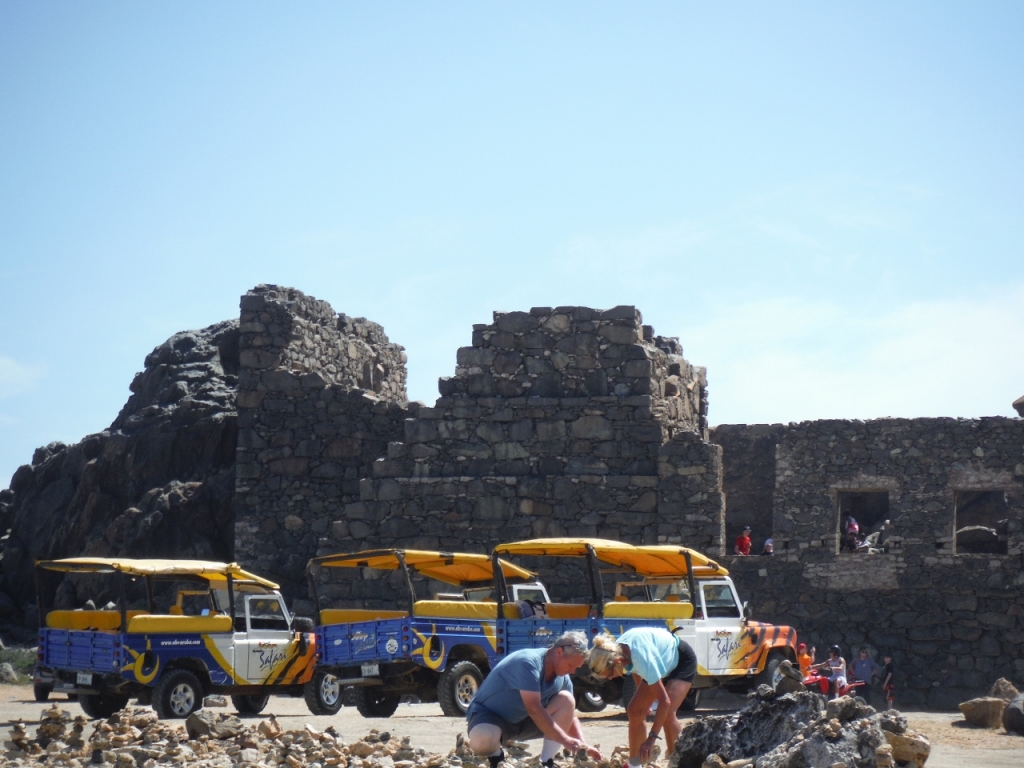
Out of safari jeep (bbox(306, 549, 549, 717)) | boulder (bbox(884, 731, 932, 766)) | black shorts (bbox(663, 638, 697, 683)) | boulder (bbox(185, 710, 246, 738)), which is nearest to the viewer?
boulder (bbox(884, 731, 932, 766))

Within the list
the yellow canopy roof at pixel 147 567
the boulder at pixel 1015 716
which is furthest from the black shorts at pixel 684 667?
the yellow canopy roof at pixel 147 567

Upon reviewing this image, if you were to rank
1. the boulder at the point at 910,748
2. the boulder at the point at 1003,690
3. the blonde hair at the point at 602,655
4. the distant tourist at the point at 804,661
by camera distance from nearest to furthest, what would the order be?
the blonde hair at the point at 602,655
the boulder at the point at 910,748
the boulder at the point at 1003,690
the distant tourist at the point at 804,661

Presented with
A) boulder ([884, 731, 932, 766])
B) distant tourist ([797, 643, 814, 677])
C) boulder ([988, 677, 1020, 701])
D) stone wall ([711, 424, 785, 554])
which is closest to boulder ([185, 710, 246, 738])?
boulder ([884, 731, 932, 766])

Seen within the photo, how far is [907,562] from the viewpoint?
61.5 ft

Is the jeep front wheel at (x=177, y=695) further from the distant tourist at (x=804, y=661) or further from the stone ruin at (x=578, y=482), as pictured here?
the distant tourist at (x=804, y=661)

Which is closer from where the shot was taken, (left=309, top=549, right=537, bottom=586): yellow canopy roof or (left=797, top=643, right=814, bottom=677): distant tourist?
(left=309, top=549, right=537, bottom=586): yellow canopy roof

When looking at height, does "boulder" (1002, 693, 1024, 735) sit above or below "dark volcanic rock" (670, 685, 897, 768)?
below

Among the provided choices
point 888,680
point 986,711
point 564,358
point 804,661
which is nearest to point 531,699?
point 986,711

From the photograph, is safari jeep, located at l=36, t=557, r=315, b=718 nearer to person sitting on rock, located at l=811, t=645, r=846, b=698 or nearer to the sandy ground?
the sandy ground

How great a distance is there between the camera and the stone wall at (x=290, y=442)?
21625mm

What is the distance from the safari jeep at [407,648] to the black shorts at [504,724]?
5.65 metres

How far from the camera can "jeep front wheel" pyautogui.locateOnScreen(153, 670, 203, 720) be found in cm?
1491

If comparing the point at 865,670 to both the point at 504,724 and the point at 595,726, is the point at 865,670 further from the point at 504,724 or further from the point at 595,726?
the point at 504,724

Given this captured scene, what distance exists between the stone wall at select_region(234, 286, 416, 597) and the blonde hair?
13.2 metres
